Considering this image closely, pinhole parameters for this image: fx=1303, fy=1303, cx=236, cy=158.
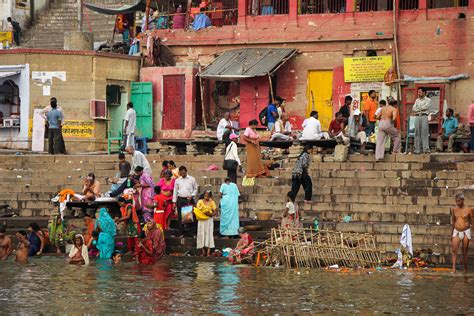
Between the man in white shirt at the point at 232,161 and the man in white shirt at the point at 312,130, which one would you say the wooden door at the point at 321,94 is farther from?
the man in white shirt at the point at 232,161

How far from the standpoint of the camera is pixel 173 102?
100ft

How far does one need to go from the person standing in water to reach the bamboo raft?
385cm

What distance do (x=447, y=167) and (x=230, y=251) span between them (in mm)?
4343

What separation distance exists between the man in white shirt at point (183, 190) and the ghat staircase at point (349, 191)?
659 millimetres

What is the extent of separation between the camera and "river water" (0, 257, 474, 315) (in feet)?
52.1

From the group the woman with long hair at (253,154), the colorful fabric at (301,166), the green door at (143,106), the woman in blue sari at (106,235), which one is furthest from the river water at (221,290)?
the green door at (143,106)

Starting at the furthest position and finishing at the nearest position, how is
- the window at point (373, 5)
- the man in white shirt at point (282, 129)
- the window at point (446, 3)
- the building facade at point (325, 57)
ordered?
the window at point (373, 5), the window at point (446, 3), the building facade at point (325, 57), the man in white shirt at point (282, 129)

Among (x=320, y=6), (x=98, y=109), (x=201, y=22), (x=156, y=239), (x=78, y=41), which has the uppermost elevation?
(x=320, y=6)

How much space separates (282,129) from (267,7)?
15.4 feet

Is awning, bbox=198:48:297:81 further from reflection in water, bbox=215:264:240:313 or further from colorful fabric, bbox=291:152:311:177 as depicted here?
reflection in water, bbox=215:264:240:313

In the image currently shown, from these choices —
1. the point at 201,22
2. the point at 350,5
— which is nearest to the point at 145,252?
the point at 350,5

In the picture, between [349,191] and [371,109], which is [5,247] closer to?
[349,191]

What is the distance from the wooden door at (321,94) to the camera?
29.2 meters

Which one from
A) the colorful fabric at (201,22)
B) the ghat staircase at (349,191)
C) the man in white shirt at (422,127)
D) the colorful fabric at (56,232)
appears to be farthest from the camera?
the colorful fabric at (201,22)
